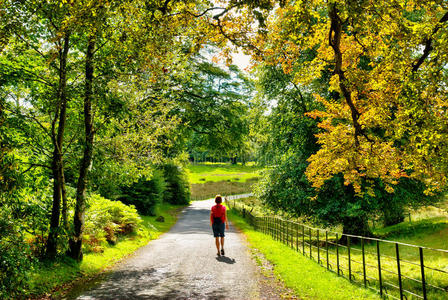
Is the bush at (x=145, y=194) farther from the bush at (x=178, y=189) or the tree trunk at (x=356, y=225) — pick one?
the bush at (x=178, y=189)

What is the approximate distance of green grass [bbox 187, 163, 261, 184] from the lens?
7924 centimetres

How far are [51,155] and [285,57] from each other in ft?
21.7

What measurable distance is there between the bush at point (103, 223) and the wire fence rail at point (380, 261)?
22.5 ft

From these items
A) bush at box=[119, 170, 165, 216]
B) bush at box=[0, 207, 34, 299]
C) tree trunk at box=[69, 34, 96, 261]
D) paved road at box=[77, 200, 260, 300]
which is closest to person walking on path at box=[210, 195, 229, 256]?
paved road at box=[77, 200, 260, 300]

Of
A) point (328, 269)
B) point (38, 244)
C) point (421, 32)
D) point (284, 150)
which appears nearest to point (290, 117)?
point (284, 150)

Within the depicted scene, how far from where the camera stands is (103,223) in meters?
12.4

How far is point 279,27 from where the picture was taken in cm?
694

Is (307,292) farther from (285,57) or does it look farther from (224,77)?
(224,77)

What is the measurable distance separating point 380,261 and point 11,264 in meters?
10.1

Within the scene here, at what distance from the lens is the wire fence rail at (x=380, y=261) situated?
21.9ft

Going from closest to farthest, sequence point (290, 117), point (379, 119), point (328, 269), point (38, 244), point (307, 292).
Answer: point (307, 292)
point (379, 119)
point (38, 244)
point (328, 269)
point (290, 117)

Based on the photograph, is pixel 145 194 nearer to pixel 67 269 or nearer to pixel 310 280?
pixel 67 269

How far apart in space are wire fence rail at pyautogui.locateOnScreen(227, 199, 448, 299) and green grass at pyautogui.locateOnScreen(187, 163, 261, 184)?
138 feet

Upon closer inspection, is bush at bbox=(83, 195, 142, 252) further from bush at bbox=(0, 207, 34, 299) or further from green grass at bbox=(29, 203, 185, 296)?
bush at bbox=(0, 207, 34, 299)
